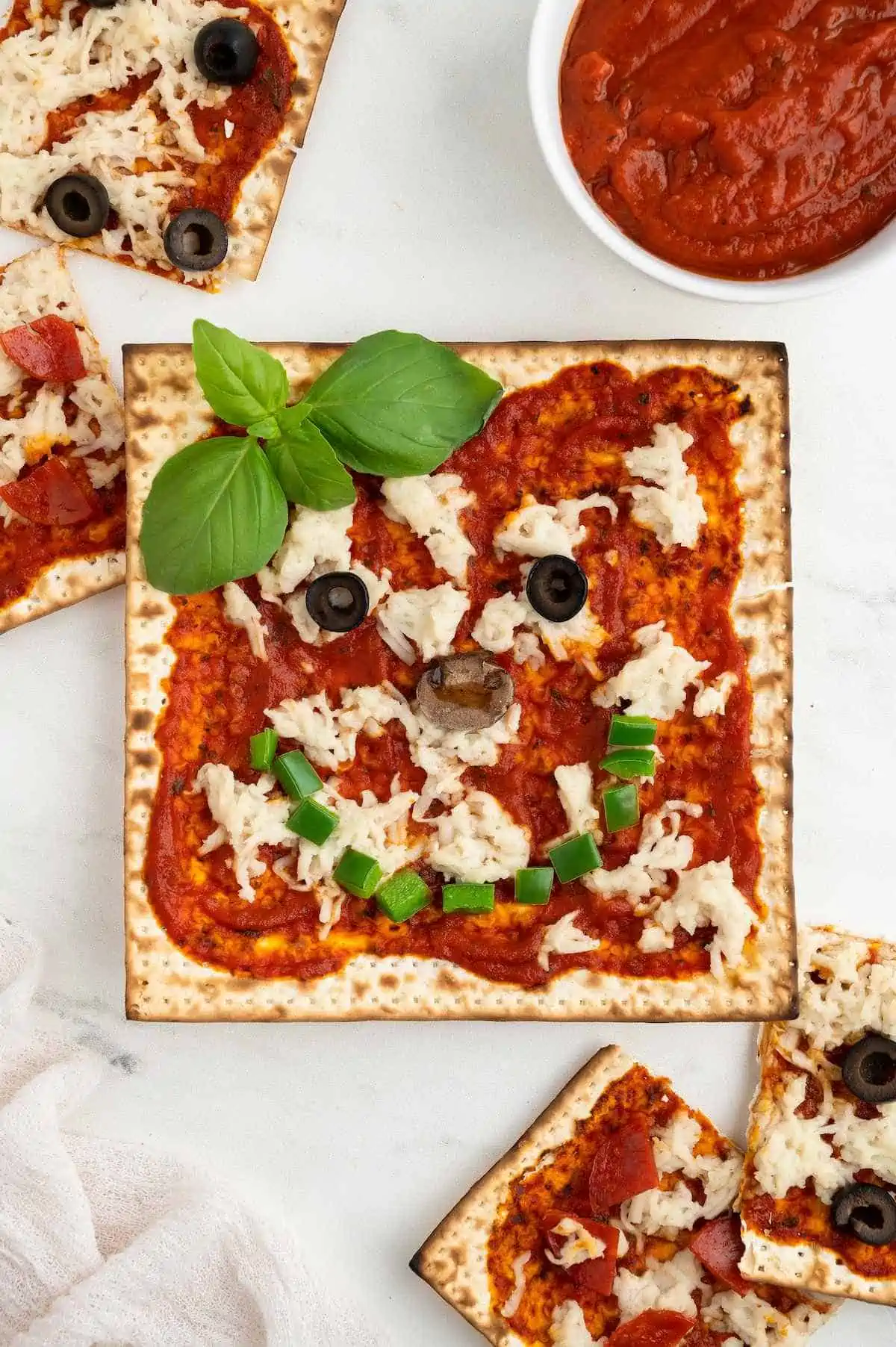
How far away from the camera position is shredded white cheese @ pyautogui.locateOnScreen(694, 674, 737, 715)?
3.66 m

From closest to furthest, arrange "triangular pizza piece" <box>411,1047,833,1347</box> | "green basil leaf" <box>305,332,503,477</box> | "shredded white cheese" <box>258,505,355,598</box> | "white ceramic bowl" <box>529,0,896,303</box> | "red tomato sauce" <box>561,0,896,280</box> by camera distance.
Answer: "red tomato sauce" <box>561,0,896,280</box>, "white ceramic bowl" <box>529,0,896,303</box>, "green basil leaf" <box>305,332,503,477</box>, "shredded white cheese" <box>258,505,355,598</box>, "triangular pizza piece" <box>411,1047,833,1347</box>

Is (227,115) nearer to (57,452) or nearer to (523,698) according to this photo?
(57,452)

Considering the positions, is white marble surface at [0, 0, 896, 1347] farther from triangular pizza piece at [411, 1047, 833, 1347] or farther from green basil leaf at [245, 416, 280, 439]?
green basil leaf at [245, 416, 280, 439]

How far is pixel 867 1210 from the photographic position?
386 cm

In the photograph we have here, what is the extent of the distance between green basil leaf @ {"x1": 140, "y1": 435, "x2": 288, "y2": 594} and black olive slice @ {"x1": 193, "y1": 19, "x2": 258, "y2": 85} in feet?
3.94

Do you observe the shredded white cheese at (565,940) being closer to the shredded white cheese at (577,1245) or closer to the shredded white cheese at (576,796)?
the shredded white cheese at (576,796)

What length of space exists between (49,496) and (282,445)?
2.79 ft

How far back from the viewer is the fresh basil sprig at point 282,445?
3395 mm

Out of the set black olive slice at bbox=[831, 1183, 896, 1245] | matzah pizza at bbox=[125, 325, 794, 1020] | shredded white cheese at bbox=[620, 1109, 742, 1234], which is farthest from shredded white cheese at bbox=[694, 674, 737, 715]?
black olive slice at bbox=[831, 1183, 896, 1245]

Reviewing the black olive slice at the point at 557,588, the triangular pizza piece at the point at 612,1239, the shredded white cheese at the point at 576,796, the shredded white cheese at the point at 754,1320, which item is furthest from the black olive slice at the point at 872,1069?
the black olive slice at the point at 557,588

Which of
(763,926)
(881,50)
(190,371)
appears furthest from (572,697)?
(881,50)

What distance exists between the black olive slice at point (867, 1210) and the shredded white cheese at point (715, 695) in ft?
5.11

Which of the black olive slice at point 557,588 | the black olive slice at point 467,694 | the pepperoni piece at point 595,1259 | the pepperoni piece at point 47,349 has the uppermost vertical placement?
the pepperoni piece at point 47,349

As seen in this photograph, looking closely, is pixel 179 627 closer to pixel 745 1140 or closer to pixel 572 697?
pixel 572 697
